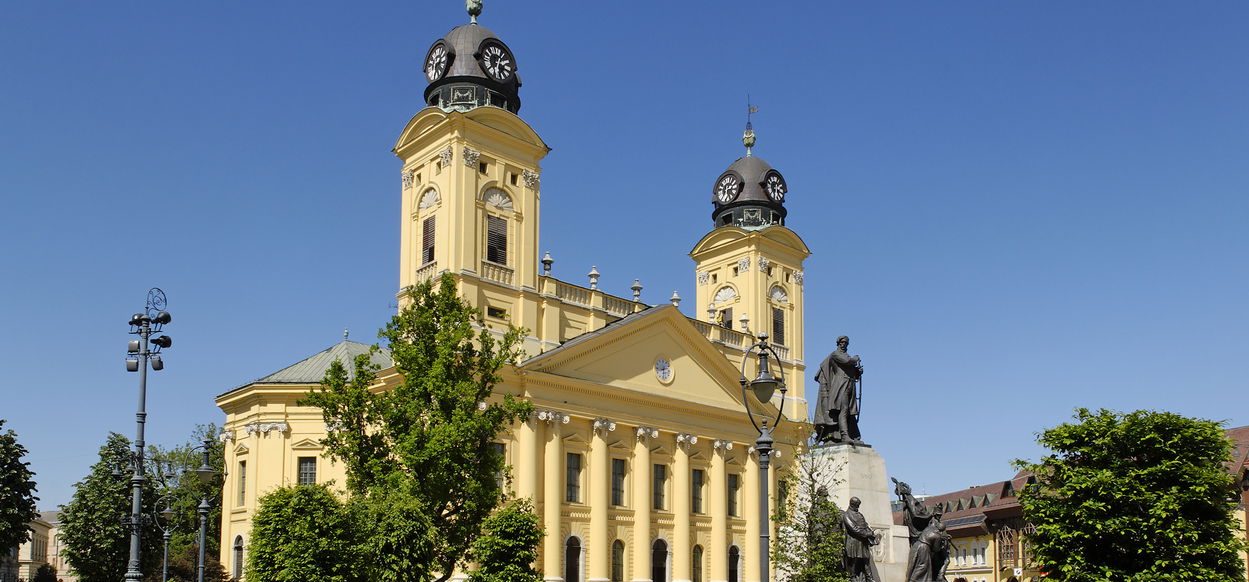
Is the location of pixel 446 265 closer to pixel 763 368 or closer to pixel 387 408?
pixel 387 408

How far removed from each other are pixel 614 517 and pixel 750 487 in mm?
8424

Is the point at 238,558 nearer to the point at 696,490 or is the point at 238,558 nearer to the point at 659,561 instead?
the point at 659,561

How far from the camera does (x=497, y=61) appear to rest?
51531 millimetres

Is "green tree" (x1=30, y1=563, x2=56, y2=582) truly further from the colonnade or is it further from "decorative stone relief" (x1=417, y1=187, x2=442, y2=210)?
the colonnade

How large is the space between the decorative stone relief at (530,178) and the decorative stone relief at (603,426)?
34.8 ft

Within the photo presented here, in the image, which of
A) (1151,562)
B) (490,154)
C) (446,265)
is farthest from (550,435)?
(1151,562)

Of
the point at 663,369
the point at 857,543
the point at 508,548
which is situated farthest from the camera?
the point at 663,369

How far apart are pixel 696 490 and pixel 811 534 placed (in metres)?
34.9

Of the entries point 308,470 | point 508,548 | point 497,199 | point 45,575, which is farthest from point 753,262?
point 45,575

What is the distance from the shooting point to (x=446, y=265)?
47656mm

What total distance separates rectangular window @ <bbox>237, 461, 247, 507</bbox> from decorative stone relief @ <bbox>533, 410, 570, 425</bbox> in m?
13.3

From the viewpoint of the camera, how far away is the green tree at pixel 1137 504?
3081 centimetres

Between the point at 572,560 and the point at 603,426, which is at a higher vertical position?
the point at 603,426

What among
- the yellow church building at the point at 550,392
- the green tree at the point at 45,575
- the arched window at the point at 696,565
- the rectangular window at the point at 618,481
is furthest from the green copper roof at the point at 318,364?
the green tree at the point at 45,575
